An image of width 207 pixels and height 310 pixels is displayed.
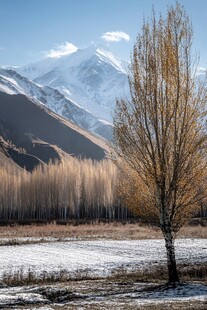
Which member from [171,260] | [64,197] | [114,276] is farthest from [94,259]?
[64,197]

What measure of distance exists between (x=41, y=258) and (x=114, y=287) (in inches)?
558

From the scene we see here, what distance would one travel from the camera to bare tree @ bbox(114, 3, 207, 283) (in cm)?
1761

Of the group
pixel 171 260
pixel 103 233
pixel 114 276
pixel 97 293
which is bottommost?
pixel 114 276

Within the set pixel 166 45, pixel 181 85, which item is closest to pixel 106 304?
pixel 181 85

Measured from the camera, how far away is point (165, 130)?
57.6ft

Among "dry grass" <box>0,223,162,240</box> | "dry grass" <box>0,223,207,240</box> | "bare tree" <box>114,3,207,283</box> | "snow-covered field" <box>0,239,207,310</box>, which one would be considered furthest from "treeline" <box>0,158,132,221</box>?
"bare tree" <box>114,3,207,283</box>

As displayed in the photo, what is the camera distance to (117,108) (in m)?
18.6

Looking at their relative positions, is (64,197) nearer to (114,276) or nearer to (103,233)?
(103,233)

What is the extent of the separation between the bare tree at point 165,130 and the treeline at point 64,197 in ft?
248

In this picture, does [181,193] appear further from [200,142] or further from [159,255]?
[159,255]

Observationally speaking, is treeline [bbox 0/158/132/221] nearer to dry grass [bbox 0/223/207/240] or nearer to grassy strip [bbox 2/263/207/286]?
dry grass [bbox 0/223/207/240]

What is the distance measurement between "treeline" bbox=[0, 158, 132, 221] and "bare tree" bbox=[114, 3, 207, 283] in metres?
75.5

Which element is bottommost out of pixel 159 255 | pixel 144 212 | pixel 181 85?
pixel 159 255

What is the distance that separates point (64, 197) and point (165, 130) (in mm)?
79850
